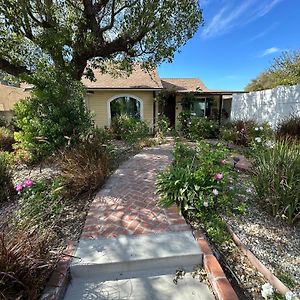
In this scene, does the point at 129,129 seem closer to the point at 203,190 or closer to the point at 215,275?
the point at 203,190

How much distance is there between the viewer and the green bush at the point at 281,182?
9.78ft

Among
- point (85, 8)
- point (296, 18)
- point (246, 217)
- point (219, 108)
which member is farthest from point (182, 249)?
point (219, 108)

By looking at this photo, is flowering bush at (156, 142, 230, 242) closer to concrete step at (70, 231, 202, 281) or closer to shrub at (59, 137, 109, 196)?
concrete step at (70, 231, 202, 281)

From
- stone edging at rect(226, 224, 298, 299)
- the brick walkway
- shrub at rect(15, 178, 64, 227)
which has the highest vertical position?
shrub at rect(15, 178, 64, 227)

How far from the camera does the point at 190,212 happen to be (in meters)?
3.35

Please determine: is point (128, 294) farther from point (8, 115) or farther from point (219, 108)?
point (219, 108)

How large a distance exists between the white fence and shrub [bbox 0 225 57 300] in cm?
743

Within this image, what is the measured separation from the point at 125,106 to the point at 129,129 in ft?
10.5

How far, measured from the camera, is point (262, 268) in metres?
2.31

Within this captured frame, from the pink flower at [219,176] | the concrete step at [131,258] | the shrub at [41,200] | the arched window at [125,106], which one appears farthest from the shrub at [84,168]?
the arched window at [125,106]

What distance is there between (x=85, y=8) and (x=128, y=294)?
26.9 ft

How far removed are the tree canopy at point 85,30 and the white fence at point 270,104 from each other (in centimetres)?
372

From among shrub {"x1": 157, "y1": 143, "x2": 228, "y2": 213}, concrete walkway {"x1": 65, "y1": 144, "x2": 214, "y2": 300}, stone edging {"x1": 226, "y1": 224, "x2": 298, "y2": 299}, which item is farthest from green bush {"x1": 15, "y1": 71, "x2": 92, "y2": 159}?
stone edging {"x1": 226, "y1": 224, "x2": 298, "y2": 299}

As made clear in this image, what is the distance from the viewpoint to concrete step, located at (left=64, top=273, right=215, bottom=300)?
2096 mm
